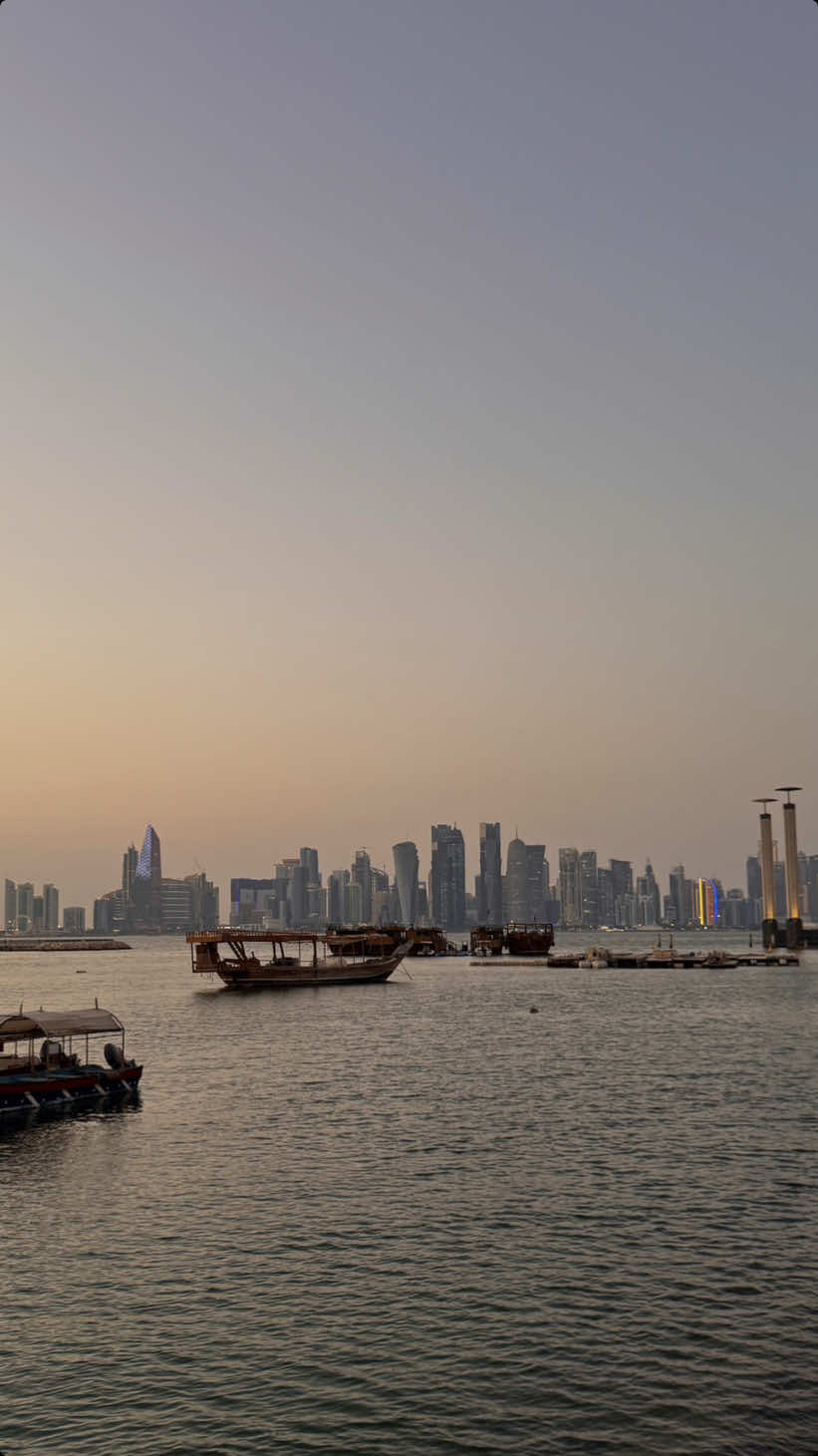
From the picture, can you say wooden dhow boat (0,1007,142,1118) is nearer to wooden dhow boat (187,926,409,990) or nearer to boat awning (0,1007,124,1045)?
boat awning (0,1007,124,1045)

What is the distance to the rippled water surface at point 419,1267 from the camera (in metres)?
24.2

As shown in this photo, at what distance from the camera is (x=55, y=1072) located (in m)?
62.6

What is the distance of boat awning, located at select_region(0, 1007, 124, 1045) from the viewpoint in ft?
206

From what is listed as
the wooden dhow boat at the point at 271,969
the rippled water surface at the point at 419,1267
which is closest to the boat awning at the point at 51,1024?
the rippled water surface at the point at 419,1267

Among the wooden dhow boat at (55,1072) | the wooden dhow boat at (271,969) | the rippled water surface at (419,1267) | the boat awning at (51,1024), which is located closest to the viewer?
the rippled water surface at (419,1267)

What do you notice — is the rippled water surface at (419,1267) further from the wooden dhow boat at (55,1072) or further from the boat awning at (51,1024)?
the boat awning at (51,1024)

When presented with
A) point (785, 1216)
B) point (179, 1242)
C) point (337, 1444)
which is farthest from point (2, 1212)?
point (785, 1216)

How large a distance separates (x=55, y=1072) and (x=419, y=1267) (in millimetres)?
35554

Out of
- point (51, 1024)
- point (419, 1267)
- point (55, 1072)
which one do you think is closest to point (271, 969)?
point (51, 1024)

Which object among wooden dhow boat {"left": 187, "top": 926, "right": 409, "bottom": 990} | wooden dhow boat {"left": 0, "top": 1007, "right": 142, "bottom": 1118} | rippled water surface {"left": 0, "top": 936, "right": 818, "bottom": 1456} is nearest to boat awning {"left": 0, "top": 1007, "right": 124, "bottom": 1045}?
wooden dhow boat {"left": 0, "top": 1007, "right": 142, "bottom": 1118}

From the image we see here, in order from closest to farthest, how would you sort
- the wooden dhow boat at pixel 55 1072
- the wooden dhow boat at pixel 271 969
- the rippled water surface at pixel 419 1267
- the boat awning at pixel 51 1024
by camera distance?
the rippled water surface at pixel 419 1267
the wooden dhow boat at pixel 55 1072
the boat awning at pixel 51 1024
the wooden dhow boat at pixel 271 969

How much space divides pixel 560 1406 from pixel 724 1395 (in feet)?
12.2

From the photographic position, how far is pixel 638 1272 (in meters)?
32.7

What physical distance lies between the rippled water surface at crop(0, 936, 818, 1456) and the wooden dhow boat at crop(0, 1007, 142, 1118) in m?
2.69
